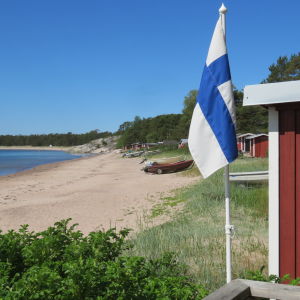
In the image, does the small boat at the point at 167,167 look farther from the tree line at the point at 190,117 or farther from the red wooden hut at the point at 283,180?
the red wooden hut at the point at 283,180

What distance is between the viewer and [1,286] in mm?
2611

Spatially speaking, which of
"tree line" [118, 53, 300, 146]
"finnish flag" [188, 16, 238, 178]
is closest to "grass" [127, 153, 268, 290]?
"finnish flag" [188, 16, 238, 178]

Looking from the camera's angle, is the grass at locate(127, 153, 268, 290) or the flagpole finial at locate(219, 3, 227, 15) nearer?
the flagpole finial at locate(219, 3, 227, 15)

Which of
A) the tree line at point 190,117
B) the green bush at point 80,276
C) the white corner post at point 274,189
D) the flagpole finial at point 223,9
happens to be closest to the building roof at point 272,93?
the white corner post at point 274,189

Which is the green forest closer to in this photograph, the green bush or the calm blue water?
the green bush

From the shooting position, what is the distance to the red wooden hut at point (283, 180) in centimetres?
374

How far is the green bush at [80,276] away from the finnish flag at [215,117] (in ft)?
3.81

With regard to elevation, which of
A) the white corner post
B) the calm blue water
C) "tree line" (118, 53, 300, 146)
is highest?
"tree line" (118, 53, 300, 146)

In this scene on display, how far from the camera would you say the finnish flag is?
3.45m

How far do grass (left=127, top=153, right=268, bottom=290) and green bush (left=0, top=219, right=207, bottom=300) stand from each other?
1237 mm

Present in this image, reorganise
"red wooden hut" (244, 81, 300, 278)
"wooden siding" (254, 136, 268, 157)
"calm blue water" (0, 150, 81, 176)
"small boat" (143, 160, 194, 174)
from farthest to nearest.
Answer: "calm blue water" (0, 150, 81, 176) → "wooden siding" (254, 136, 268, 157) → "small boat" (143, 160, 194, 174) → "red wooden hut" (244, 81, 300, 278)

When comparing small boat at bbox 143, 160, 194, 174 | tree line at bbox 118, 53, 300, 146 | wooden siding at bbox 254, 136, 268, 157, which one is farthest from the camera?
tree line at bbox 118, 53, 300, 146

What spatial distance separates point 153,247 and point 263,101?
3.13m

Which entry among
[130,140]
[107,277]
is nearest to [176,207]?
[107,277]
